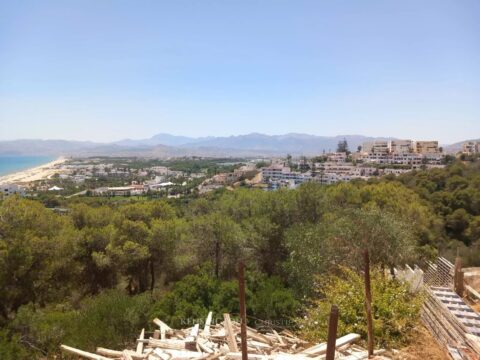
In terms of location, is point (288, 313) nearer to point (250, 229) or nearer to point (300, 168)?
point (250, 229)

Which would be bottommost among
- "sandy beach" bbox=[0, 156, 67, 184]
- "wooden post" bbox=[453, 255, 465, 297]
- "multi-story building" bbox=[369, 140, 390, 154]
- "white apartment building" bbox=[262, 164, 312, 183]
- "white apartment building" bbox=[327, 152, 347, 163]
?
"sandy beach" bbox=[0, 156, 67, 184]

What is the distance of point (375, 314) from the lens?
22.7ft

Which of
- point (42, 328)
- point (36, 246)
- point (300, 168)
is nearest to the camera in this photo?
point (42, 328)

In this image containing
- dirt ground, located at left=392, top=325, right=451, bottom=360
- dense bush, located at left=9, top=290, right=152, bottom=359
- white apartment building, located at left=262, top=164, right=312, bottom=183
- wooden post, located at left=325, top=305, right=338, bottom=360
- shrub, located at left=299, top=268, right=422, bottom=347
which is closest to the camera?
wooden post, located at left=325, top=305, right=338, bottom=360

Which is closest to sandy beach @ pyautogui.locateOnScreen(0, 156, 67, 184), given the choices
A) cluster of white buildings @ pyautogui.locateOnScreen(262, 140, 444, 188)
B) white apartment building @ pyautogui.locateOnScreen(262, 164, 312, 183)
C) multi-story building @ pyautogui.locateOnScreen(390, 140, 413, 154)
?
white apartment building @ pyautogui.locateOnScreen(262, 164, 312, 183)

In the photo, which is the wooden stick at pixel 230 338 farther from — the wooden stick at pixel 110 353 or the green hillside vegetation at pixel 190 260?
the wooden stick at pixel 110 353

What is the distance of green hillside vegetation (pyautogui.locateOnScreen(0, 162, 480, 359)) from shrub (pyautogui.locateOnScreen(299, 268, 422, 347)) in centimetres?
4

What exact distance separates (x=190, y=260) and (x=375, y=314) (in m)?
10.2

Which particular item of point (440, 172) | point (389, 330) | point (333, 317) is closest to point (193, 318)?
point (389, 330)

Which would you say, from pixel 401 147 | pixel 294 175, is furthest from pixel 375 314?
pixel 401 147

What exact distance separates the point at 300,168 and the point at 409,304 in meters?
84.8

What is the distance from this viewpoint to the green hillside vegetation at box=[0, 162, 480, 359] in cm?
849

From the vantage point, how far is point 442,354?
21.1 feet

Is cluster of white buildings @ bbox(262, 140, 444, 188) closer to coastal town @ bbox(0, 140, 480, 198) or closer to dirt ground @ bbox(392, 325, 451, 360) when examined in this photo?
coastal town @ bbox(0, 140, 480, 198)
